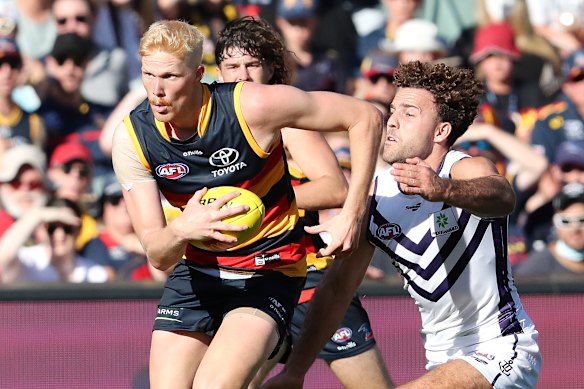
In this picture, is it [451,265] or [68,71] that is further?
[68,71]

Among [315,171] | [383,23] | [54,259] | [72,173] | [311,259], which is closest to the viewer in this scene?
[315,171]

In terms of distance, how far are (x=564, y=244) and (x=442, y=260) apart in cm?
335

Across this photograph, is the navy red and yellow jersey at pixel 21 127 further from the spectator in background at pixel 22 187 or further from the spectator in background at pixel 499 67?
the spectator in background at pixel 499 67

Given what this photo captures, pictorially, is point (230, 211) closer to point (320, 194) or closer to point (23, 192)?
point (320, 194)

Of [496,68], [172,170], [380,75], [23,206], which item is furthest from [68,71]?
[172,170]

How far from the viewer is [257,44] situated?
206 inches

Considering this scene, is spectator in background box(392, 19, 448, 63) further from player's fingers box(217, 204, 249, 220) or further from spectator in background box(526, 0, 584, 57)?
player's fingers box(217, 204, 249, 220)

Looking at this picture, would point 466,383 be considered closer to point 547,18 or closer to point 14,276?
point 14,276

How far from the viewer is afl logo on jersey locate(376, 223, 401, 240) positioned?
4.57 meters

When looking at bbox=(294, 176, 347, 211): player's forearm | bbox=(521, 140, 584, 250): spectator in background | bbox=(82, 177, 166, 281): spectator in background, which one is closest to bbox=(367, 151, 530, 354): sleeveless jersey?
bbox=(294, 176, 347, 211): player's forearm

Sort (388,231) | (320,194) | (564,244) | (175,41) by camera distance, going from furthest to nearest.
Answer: (564,244) < (320,194) < (388,231) < (175,41)

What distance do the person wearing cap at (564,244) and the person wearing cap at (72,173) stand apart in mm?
3314

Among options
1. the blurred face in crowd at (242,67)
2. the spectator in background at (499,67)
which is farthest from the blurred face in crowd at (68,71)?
the blurred face in crowd at (242,67)

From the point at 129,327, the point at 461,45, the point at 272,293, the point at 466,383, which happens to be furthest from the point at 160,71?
the point at 461,45
